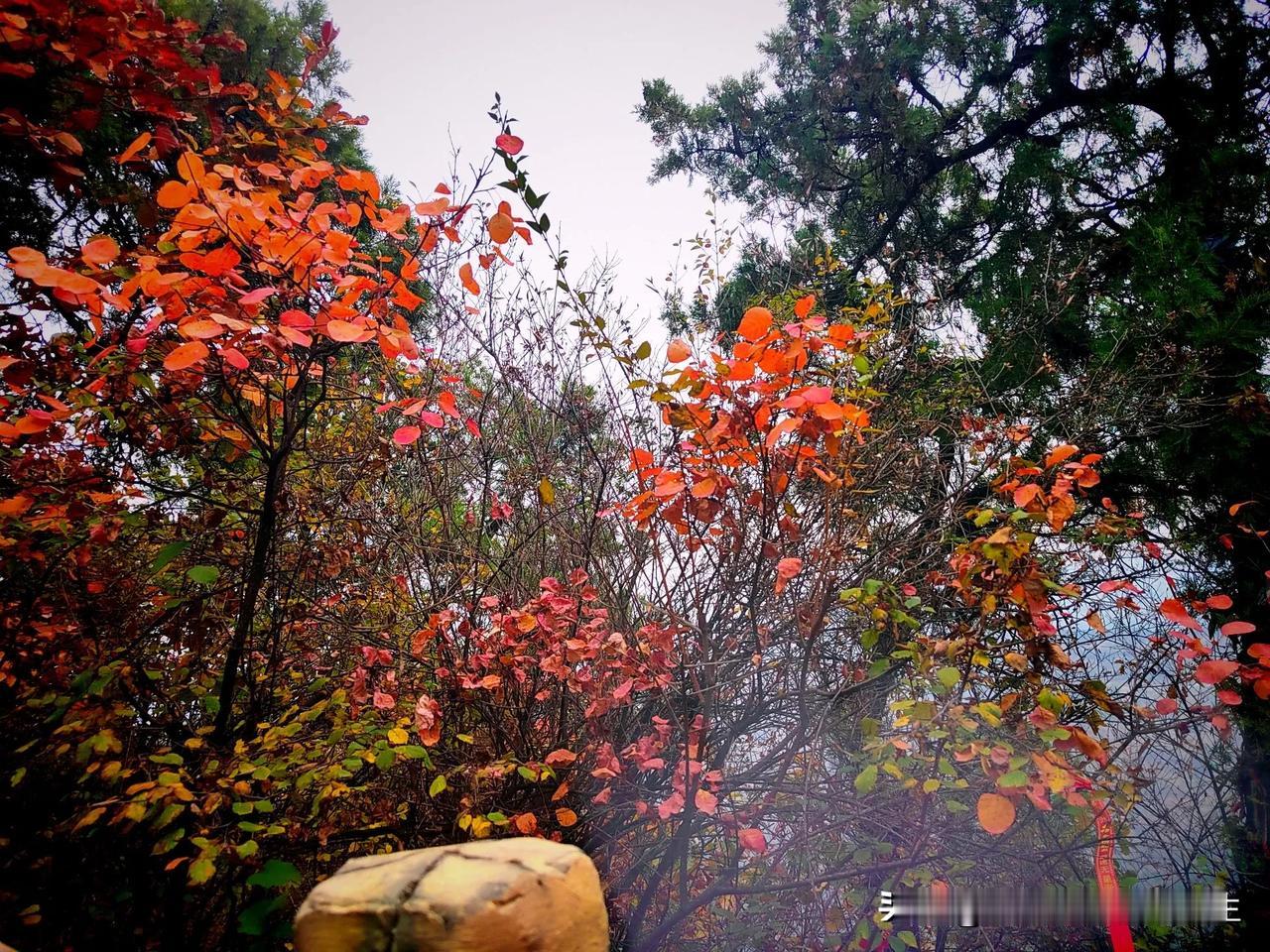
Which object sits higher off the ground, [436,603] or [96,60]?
[96,60]

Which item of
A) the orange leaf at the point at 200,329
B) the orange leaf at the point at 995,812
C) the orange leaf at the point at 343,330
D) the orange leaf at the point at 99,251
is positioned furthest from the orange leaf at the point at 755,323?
the orange leaf at the point at 99,251

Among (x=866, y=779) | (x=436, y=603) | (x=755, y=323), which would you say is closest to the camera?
(x=755, y=323)

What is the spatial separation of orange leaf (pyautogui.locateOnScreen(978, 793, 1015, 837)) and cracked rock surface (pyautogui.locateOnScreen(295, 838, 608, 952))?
3.75ft

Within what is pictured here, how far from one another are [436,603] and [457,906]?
1.90 meters

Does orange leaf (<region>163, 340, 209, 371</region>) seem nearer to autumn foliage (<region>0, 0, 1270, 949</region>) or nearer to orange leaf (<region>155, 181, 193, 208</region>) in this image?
autumn foliage (<region>0, 0, 1270, 949</region>)

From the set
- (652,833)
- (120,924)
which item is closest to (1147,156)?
(652,833)

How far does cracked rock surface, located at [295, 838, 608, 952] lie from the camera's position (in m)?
0.99

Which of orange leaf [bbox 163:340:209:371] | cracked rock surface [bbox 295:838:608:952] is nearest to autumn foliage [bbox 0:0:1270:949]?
orange leaf [bbox 163:340:209:371]

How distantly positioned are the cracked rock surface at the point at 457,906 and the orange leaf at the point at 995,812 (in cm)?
114

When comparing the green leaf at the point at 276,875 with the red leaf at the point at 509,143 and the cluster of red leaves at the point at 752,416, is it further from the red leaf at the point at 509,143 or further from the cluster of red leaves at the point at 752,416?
the red leaf at the point at 509,143

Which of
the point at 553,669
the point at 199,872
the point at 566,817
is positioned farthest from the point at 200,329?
the point at 566,817

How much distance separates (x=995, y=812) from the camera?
1666 mm

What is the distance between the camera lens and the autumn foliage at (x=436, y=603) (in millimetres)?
1774

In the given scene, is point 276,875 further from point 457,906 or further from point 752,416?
point 752,416
